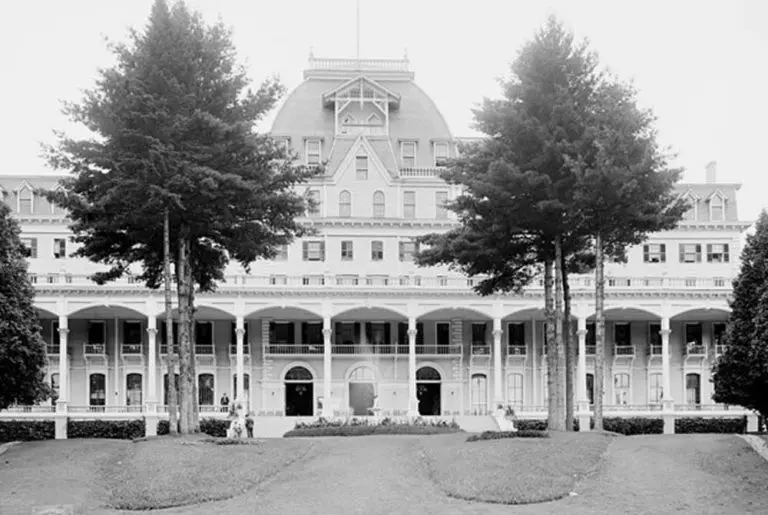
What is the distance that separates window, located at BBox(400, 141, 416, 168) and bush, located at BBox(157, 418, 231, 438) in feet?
69.1

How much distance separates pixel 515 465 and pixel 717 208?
41.7m

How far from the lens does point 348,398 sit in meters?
57.5

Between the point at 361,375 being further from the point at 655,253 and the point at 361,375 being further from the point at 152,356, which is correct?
the point at 655,253

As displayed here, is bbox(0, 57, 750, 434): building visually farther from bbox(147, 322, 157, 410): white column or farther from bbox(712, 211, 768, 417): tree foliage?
bbox(712, 211, 768, 417): tree foliage

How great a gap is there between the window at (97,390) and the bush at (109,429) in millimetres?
7924

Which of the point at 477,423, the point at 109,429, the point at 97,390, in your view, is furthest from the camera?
the point at 97,390

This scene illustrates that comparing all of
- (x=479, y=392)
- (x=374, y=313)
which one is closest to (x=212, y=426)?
(x=374, y=313)

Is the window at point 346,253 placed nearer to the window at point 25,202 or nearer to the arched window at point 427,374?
the arched window at point 427,374

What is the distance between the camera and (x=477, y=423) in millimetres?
50375

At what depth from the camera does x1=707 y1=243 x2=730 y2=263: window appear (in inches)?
2452

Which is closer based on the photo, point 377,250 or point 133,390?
point 133,390

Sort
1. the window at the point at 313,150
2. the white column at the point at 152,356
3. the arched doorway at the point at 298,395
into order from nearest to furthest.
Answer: the white column at the point at 152,356, the arched doorway at the point at 298,395, the window at the point at 313,150

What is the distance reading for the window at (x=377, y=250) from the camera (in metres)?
60.7

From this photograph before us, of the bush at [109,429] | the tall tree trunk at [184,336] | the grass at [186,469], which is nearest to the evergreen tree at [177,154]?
the tall tree trunk at [184,336]
